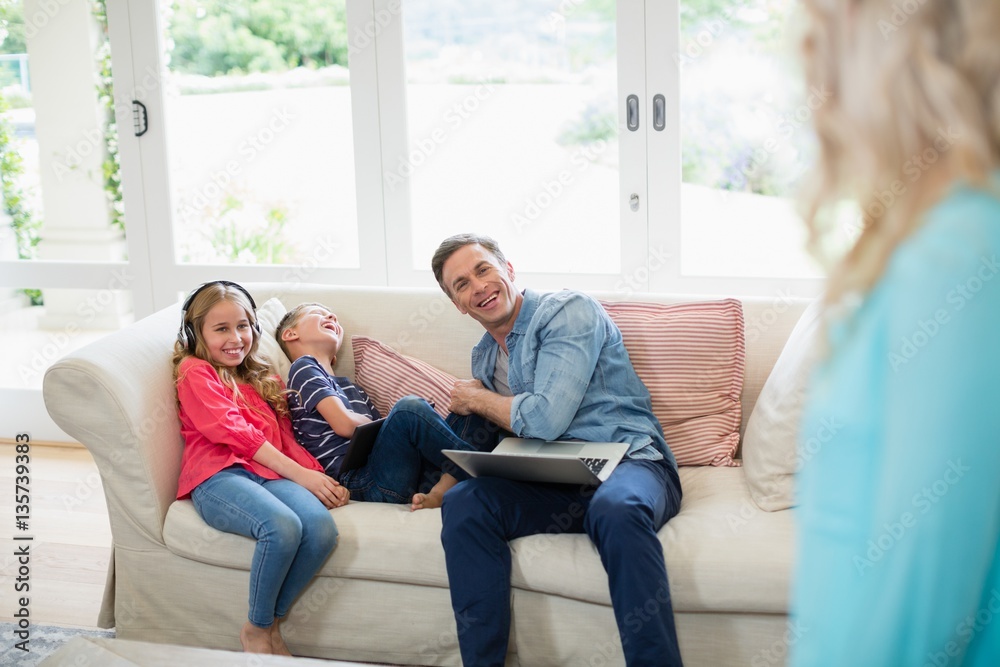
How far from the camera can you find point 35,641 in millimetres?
2498

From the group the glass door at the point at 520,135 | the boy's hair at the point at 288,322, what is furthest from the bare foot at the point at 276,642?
the glass door at the point at 520,135

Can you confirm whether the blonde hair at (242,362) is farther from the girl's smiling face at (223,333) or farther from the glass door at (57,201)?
the glass door at (57,201)

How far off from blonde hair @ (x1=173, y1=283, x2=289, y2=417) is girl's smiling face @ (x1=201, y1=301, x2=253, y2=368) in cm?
1


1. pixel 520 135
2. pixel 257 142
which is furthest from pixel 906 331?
pixel 257 142

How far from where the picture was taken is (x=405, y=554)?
2232 mm

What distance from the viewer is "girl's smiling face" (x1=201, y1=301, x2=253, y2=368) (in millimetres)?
2475

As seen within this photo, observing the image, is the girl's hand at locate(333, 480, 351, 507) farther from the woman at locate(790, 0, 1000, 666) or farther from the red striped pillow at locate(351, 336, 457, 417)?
the woman at locate(790, 0, 1000, 666)

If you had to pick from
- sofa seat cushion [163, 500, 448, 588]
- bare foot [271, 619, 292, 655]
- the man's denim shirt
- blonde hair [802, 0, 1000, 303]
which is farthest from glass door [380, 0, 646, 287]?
blonde hair [802, 0, 1000, 303]

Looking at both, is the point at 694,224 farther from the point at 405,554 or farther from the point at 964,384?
the point at 964,384

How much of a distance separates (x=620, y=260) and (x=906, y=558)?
2.83m

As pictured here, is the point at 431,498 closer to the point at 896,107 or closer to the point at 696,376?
the point at 696,376

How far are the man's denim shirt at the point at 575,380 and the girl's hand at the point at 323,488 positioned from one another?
0.47m

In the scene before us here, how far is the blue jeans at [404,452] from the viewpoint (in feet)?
7.98

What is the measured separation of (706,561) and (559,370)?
1.77 ft
